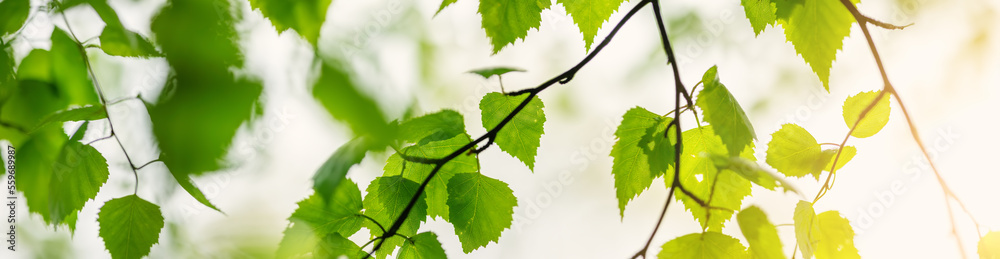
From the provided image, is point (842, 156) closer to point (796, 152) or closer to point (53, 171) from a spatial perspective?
point (796, 152)

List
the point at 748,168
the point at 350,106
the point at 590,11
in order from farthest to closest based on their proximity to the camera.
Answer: the point at 590,11, the point at 748,168, the point at 350,106

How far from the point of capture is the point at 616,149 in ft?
1.03

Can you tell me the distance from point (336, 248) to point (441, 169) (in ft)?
0.30

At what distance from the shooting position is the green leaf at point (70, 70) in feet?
0.99

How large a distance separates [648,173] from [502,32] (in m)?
0.10

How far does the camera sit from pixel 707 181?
330mm

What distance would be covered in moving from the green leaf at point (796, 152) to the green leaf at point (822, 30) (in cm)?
7

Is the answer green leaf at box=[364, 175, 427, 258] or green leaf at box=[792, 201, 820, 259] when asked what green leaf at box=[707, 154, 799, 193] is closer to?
green leaf at box=[792, 201, 820, 259]

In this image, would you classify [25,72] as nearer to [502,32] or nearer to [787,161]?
[502,32]

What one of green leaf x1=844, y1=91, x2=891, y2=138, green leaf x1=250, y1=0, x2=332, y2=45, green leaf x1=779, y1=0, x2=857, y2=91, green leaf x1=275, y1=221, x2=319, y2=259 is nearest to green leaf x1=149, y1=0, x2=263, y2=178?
green leaf x1=250, y1=0, x2=332, y2=45

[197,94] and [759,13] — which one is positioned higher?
[759,13]

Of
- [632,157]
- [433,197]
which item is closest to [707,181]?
[632,157]

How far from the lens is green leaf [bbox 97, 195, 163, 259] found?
0.29 meters

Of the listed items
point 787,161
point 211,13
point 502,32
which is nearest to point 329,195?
point 211,13
